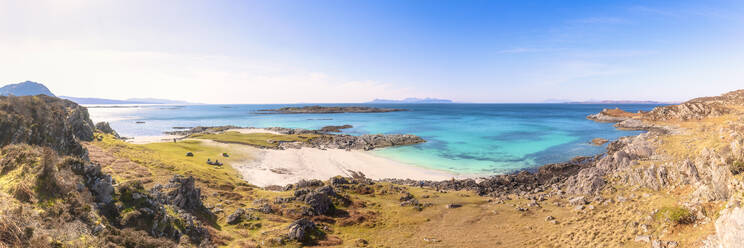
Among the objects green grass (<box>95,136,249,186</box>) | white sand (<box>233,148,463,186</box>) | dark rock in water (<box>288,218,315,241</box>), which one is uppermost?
green grass (<box>95,136,249,186</box>)

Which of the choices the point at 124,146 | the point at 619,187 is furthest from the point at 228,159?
the point at 619,187

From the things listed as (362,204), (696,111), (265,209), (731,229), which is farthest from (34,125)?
(696,111)

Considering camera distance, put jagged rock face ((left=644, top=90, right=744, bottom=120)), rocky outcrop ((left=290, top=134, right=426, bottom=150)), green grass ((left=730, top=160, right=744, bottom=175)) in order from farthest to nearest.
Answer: jagged rock face ((left=644, top=90, right=744, bottom=120)) < rocky outcrop ((left=290, top=134, right=426, bottom=150)) < green grass ((left=730, top=160, right=744, bottom=175))

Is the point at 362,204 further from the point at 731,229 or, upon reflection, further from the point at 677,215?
the point at 731,229

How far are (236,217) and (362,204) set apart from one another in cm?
1334

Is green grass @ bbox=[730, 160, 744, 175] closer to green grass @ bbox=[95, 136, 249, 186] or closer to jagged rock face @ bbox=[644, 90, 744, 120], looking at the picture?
green grass @ bbox=[95, 136, 249, 186]

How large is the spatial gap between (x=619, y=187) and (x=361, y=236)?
2740 centimetres

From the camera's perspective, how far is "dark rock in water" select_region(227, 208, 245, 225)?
23.6 meters

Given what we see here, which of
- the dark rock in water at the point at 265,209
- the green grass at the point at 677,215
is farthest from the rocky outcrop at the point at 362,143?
the green grass at the point at 677,215

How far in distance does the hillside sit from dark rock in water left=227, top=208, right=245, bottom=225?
13 centimetres

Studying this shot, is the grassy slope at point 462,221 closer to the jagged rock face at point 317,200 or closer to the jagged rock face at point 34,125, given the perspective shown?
the jagged rock face at point 317,200

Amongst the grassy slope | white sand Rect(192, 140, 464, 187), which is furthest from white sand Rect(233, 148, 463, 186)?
the grassy slope

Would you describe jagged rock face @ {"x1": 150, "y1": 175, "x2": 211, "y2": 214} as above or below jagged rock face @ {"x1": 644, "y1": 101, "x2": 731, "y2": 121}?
below

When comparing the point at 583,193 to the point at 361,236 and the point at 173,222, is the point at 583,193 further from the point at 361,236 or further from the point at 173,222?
the point at 173,222
